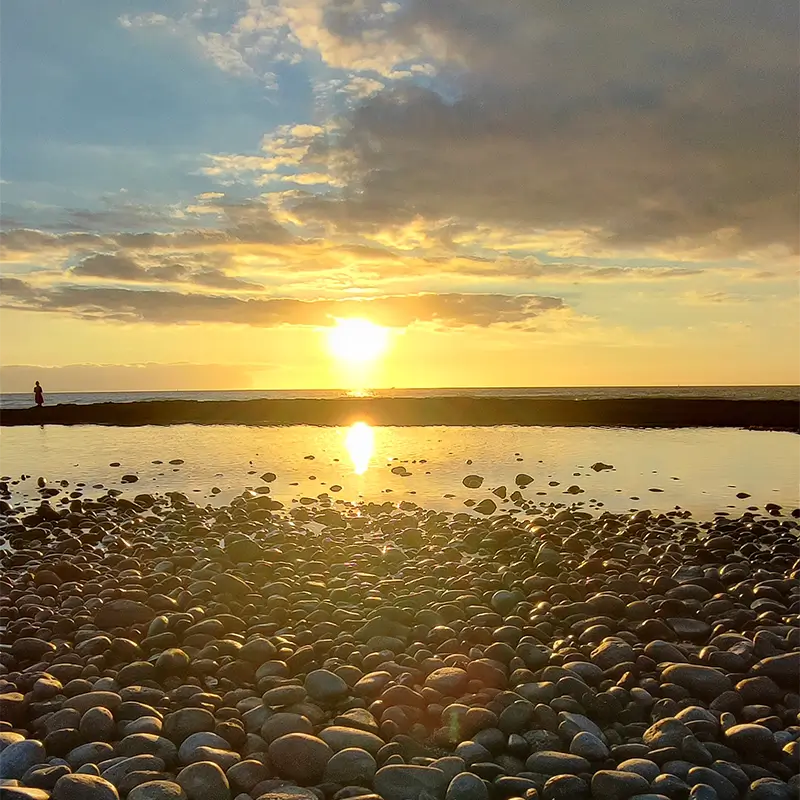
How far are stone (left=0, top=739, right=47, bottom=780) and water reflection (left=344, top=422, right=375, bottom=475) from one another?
15.9 m

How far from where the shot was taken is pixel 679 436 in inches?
1244

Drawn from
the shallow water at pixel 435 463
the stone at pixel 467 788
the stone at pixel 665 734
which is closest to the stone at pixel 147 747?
the stone at pixel 467 788

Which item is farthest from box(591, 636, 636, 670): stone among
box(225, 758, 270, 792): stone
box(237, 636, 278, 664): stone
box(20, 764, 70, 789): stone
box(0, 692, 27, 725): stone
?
box(0, 692, 27, 725): stone

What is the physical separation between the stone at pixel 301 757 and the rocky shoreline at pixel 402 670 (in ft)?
0.05

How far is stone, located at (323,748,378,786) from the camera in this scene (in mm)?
5066

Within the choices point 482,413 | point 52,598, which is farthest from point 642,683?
point 482,413

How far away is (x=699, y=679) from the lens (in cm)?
633

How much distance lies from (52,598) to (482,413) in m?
37.6

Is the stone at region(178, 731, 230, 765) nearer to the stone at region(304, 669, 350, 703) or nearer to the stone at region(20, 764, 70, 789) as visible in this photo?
the stone at region(20, 764, 70, 789)

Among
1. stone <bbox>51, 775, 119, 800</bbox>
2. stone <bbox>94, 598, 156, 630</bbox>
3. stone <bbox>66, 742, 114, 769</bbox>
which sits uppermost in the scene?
stone <bbox>94, 598, 156, 630</bbox>

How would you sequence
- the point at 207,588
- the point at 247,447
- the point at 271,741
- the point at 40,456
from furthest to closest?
the point at 247,447
the point at 40,456
the point at 207,588
the point at 271,741

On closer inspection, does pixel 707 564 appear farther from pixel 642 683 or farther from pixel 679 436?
pixel 679 436

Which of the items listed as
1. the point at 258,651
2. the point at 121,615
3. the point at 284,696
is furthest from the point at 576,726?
the point at 121,615

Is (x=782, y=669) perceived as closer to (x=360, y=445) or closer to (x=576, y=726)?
(x=576, y=726)
